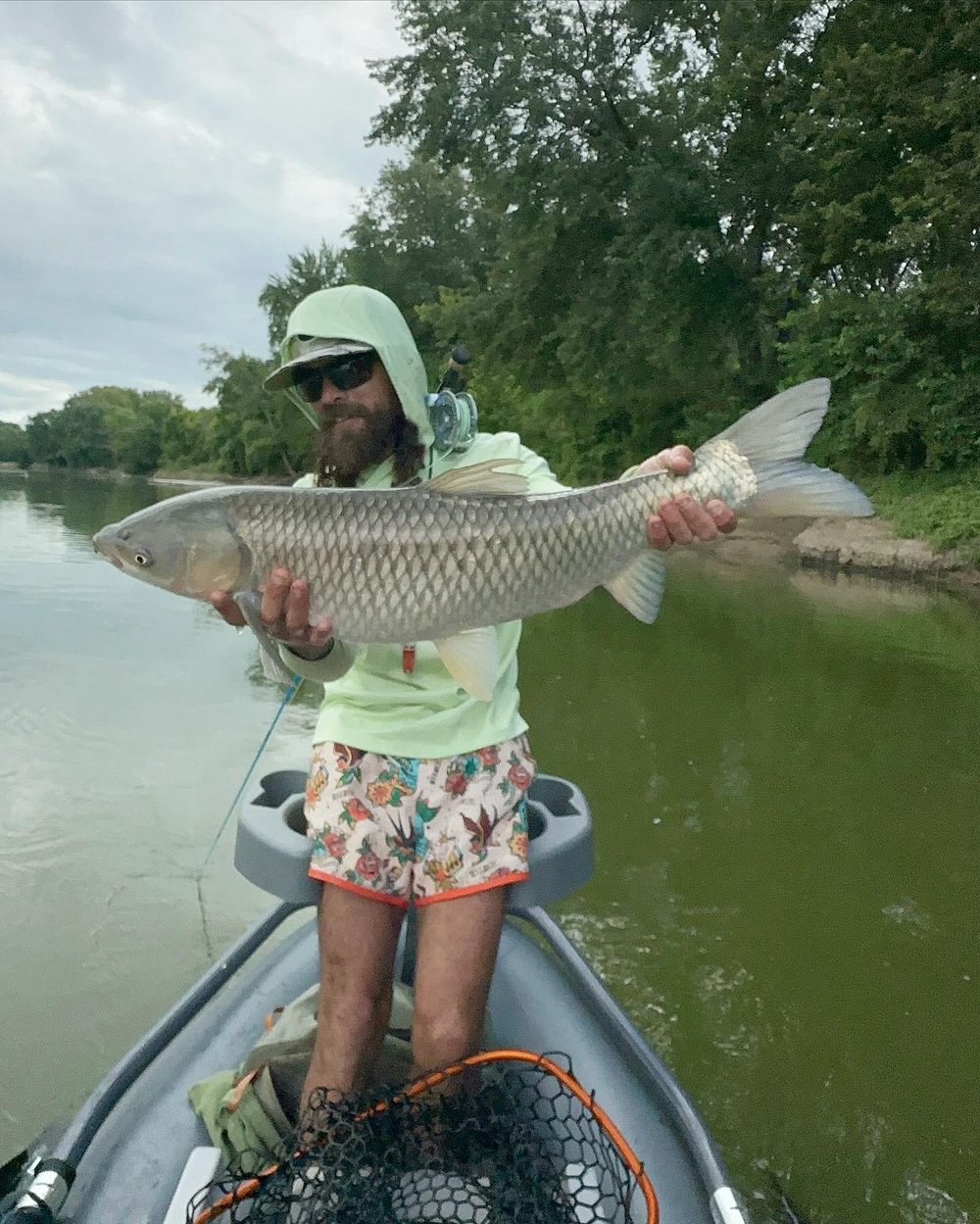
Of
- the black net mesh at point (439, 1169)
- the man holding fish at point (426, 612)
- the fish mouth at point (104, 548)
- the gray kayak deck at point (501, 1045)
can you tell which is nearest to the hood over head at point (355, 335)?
the man holding fish at point (426, 612)

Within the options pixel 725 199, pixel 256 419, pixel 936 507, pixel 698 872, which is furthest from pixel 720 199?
pixel 256 419

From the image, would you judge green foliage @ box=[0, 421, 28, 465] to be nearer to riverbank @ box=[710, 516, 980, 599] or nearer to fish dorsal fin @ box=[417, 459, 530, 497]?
riverbank @ box=[710, 516, 980, 599]

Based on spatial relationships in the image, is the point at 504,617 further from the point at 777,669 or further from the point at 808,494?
the point at 777,669

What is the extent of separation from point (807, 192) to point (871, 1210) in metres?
18.4

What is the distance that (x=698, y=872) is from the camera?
5.09m

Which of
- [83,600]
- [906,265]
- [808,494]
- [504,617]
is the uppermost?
[906,265]

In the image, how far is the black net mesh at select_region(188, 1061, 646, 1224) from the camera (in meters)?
1.72

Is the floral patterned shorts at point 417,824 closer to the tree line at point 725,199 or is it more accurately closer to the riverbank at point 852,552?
the riverbank at point 852,552

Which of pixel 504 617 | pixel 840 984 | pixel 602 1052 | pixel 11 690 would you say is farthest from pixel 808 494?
pixel 11 690

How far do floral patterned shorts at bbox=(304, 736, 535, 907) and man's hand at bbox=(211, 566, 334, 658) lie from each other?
294mm

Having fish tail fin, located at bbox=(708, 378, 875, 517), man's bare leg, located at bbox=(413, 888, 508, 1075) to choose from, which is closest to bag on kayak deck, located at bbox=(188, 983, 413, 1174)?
man's bare leg, located at bbox=(413, 888, 508, 1075)

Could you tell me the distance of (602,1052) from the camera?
93.4 inches

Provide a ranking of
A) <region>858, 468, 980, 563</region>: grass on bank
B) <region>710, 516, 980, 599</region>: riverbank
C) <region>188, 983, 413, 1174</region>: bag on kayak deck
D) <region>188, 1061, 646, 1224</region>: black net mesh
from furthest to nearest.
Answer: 1. <region>858, 468, 980, 563</region>: grass on bank
2. <region>710, 516, 980, 599</region>: riverbank
3. <region>188, 983, 413, 1174</region>: bag on kayak deck
4. <region>188, 1061, 646, 1224</region>: black net mesh

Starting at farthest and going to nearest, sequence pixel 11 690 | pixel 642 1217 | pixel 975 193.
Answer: pixel 975 193, pixel 11 690, pixel 642 1217
